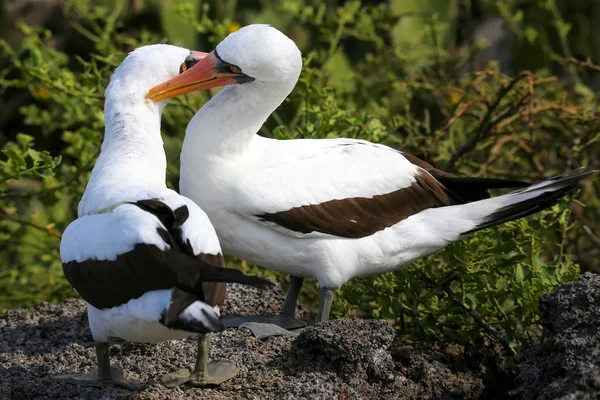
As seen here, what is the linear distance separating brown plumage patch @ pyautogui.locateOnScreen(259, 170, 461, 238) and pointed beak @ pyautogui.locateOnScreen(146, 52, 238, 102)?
0.81 meters

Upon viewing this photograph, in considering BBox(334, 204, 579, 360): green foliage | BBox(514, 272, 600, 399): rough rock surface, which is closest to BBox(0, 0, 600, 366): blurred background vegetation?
BBox(334, 204, 579, 360): green foliage

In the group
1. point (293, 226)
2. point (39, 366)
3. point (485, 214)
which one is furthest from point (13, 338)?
point (485, 214)

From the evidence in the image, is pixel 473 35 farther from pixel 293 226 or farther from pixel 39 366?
pixel 39 366

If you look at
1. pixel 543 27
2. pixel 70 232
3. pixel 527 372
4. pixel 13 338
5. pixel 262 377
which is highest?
pixel 543 27

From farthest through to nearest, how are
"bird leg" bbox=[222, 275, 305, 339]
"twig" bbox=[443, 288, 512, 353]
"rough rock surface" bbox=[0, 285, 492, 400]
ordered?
1. "twig" bbox=[443, 288, 512, 353]
2. "bird leg" bbox=[222, 275, 305, 339]
3. "rough rock surface" bbox=[0, 285, 492, 400]

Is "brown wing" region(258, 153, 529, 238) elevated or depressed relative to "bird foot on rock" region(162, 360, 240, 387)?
elevated

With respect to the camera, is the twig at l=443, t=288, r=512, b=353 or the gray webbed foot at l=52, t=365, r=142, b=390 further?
the twig at l=443, t=288, r=512, b=353

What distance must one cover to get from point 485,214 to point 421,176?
0.43 metres

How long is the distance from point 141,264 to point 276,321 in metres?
1.63

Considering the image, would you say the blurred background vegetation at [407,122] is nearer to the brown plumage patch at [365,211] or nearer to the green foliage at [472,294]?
the green foliage at [472,294]

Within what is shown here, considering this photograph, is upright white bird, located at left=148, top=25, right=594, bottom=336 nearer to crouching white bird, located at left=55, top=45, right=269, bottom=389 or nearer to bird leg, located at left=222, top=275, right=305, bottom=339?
bird leg, located at left=222, top=275, right=305, bottom=339

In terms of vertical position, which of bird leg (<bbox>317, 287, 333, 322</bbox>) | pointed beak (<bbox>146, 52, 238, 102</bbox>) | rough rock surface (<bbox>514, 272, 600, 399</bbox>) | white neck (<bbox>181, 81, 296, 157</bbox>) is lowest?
bird leg (<bbox>317, 287, 333, 322</bbox>)

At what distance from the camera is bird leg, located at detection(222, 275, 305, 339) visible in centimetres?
524

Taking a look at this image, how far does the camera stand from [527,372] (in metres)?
4.56
